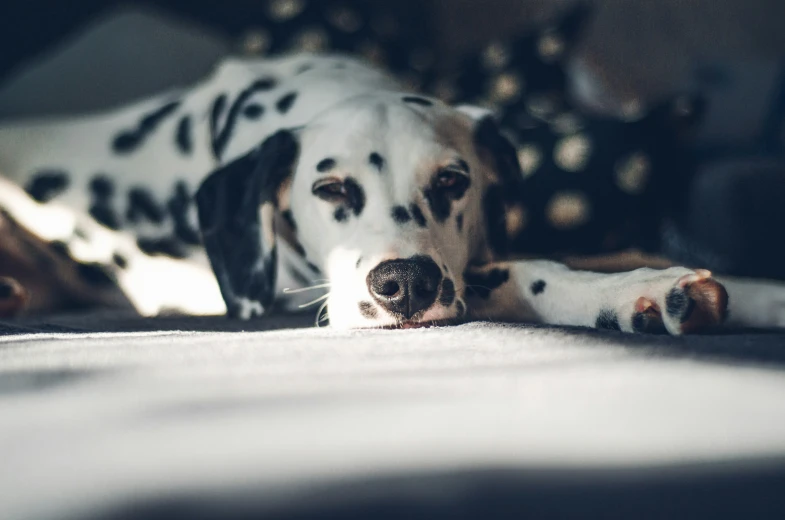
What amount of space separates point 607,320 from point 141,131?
1593 mm

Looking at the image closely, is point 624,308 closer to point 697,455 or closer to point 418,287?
point 418,287

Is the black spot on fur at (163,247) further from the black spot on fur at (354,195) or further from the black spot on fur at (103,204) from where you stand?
the black spot on fur at (354,195)

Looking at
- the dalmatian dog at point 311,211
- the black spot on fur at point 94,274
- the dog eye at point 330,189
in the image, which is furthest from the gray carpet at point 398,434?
the black spot on fur at point 94,274

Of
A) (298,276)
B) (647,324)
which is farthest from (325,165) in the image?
(647,324)

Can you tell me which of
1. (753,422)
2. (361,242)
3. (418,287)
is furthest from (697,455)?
(361,242)

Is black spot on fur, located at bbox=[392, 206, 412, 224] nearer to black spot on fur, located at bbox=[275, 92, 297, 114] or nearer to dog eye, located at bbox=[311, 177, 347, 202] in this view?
dog eye, located at bbox=[311, 177, 347, 202]

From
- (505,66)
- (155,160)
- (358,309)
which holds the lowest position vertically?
(358,309)

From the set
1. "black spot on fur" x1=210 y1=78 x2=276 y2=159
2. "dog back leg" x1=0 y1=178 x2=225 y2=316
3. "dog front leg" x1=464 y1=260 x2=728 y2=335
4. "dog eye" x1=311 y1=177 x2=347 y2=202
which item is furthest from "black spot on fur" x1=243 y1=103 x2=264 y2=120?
"dog front leg" x1=464 y1=260 x2=728 y2=335

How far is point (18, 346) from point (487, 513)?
0.70m

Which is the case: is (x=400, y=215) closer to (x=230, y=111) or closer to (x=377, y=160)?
(x=377, y=160)

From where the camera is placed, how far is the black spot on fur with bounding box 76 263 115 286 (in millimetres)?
1963

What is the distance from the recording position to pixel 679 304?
3.15 ft

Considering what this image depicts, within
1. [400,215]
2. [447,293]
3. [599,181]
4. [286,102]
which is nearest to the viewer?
[447,293]

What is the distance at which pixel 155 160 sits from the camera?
201cm
